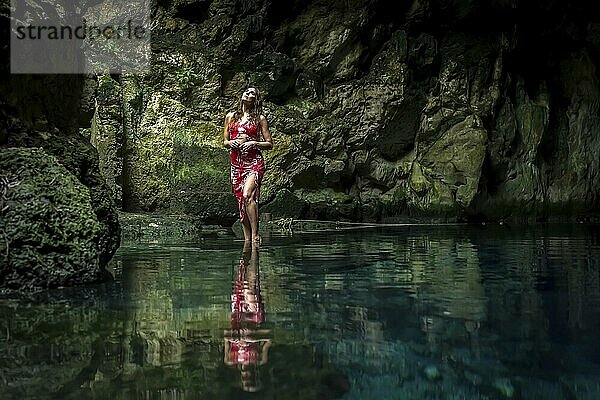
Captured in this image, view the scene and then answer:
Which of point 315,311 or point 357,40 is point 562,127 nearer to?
point 357,40

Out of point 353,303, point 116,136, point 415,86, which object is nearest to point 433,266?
point 353,303

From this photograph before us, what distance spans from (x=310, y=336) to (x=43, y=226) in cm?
187

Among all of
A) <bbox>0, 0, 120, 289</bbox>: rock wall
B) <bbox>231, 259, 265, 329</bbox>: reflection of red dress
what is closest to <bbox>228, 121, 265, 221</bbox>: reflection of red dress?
<bbox>0, 0, 120, 289</bbox>: rock wall

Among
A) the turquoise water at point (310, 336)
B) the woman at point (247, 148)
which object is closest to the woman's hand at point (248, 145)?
the woman at point (247, 148)

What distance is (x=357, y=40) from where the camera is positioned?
1284 centimetres

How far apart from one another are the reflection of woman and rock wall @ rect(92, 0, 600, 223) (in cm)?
686

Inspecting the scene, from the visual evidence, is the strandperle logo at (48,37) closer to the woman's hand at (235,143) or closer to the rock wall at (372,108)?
the woman's hand at (235,143)

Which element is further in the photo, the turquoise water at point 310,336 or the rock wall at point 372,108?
the rock wall at point 372,108

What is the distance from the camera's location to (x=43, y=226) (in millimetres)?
3287

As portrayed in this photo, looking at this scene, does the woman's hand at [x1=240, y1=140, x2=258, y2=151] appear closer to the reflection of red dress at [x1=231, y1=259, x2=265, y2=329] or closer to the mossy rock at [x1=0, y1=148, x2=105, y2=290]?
the mossy rock at [x1=0, y1=148, x2=105, y2=290]

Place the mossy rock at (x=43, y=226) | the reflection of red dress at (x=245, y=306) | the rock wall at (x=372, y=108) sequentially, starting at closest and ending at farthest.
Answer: the reflection of red dress at (x=245, y=306)
the mossy rock at (x=43, y=226)
the rock wall at (x=372, y=108)

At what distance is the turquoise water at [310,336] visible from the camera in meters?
1.58

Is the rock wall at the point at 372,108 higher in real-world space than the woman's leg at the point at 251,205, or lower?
higher

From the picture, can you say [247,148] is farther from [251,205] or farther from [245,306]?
[245,306]
